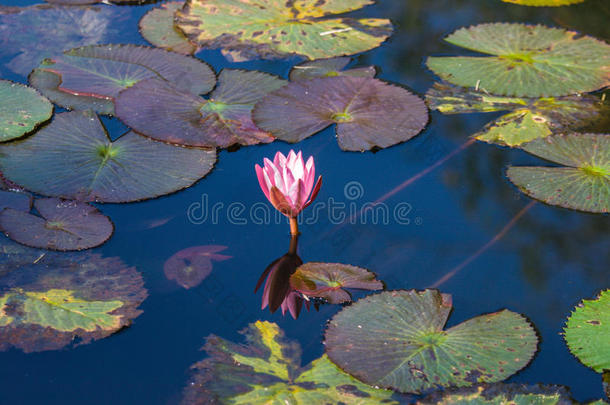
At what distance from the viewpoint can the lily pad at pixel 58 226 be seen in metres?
2.48

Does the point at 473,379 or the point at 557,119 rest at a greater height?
the point at 557,119

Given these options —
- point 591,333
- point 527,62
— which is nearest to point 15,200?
point 591,333

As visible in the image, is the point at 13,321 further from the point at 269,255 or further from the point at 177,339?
the point at 269,255

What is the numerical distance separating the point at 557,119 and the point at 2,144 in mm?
2638

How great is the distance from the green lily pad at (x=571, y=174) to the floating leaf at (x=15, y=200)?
6.74ft

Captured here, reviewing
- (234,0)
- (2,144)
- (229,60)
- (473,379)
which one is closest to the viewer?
(473,379)

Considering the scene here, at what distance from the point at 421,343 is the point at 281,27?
2482mm

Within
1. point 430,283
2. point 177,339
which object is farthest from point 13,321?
point 430,283

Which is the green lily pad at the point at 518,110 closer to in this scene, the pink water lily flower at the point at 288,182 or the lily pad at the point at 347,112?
the lily pad at the point at 347,112

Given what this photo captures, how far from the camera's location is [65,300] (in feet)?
7.41

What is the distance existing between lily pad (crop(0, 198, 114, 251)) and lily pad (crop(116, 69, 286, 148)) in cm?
56

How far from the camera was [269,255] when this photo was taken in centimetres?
252

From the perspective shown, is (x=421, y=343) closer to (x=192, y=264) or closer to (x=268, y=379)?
(x=268, y=379)

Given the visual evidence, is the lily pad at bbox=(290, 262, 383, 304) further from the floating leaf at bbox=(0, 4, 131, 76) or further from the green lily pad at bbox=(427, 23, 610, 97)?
the floating leaf at bbox=(0, 4, 131, 76)
